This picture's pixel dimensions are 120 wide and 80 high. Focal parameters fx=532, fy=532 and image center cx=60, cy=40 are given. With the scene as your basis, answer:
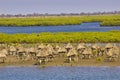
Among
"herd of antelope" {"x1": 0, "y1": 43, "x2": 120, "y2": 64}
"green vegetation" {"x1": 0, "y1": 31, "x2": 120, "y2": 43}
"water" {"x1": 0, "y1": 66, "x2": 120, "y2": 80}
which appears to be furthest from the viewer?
"green vegetation" {"x1": 0, "y1": 31, "x2": 120, "y2": 43}

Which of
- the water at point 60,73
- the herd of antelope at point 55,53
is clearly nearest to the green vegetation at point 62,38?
the herd of antelope at point 55,53

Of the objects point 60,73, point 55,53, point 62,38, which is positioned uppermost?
point 55,53

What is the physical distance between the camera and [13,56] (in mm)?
49719

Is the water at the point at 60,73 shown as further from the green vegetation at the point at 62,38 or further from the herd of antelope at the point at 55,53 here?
the green vegetation at the point at 62,38

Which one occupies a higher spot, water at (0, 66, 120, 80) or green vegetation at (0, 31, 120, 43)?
water at (0, 66, 120, 80)

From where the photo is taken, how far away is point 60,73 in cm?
4034

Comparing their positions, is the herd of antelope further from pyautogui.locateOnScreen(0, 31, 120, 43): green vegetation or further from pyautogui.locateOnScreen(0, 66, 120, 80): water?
pyautogui.locateOnScreen(0, 31, 120, 43): green vegetation

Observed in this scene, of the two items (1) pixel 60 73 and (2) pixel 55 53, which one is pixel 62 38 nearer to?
(2) pixel 55 53

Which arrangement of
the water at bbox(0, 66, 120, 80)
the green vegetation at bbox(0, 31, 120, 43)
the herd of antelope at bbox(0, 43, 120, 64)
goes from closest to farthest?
the water at bbox(0, 66, 120, 80) < the herd of antelope at bbox(0, 43, 120, 64) < the green vegetation at bbox(0, 31, 120, 43)

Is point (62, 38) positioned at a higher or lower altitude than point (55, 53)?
lower

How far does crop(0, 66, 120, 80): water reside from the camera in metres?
38.2

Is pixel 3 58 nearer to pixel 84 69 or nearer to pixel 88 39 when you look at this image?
pixel 84 69

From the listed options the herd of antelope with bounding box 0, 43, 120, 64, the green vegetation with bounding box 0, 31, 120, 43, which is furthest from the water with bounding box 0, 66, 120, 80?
the green vegetation with bounding box 0, 31, 120, 43

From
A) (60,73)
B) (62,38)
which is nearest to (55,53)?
(60,73)
